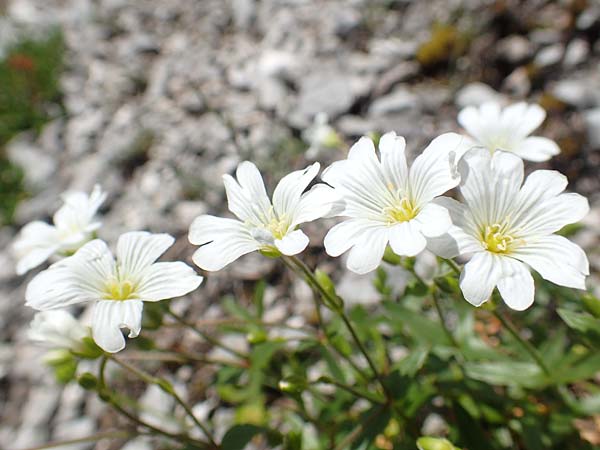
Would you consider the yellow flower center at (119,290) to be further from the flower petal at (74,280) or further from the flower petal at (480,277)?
the flower petal at (480,277)

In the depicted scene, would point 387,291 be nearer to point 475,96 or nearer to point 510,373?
point 510,373

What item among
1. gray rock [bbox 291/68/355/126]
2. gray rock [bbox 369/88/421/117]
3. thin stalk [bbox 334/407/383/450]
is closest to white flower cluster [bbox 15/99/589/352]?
thin stalk [bbox 334/407/383/450]

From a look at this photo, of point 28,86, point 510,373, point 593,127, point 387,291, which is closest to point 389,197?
point 387,291

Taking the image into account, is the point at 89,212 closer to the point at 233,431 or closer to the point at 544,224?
the point at 233,431

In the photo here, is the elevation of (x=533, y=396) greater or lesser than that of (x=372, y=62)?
lesser

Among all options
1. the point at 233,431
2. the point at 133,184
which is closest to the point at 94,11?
the point at 133,184

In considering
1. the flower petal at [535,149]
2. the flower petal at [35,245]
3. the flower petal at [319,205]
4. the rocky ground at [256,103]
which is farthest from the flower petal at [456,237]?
the rocky ground at [256,103]
